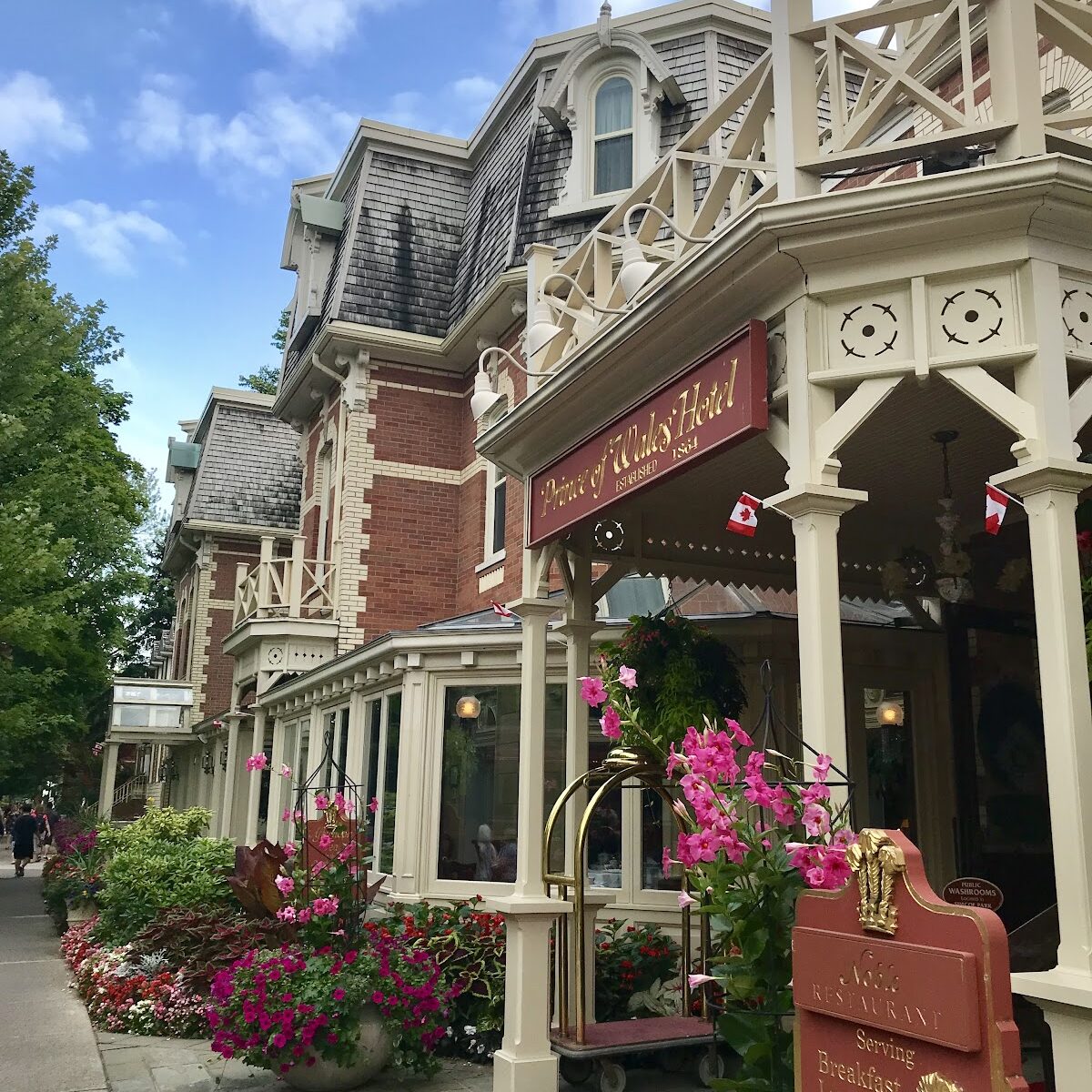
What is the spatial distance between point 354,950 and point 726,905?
11.9 ft

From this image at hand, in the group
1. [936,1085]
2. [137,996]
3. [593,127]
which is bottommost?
[137,996]

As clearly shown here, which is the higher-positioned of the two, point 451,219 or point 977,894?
point 451,219

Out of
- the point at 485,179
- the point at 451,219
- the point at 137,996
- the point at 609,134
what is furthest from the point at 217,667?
the point at 137,996

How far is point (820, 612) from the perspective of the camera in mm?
4316

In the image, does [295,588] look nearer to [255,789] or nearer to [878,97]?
[255,789]

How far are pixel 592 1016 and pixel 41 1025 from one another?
4705 mm

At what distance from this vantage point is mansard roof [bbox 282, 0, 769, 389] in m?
13.7

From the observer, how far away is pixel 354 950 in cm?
694

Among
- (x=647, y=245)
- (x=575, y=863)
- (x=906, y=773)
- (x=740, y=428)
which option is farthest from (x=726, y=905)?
(x=906, y=773)

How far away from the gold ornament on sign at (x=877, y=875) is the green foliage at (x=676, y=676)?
325 centimetres

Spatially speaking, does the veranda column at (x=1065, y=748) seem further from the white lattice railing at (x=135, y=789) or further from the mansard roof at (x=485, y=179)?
the white lattice railing at (x=135, y=789)

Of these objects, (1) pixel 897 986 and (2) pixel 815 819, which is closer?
(1) pixel 897 986

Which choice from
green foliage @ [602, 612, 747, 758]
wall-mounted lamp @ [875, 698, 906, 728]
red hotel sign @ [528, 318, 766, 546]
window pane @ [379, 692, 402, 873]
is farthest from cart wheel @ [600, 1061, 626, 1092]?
window pane @ [379, 692, 402, 873]

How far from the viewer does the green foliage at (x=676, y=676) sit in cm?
683
